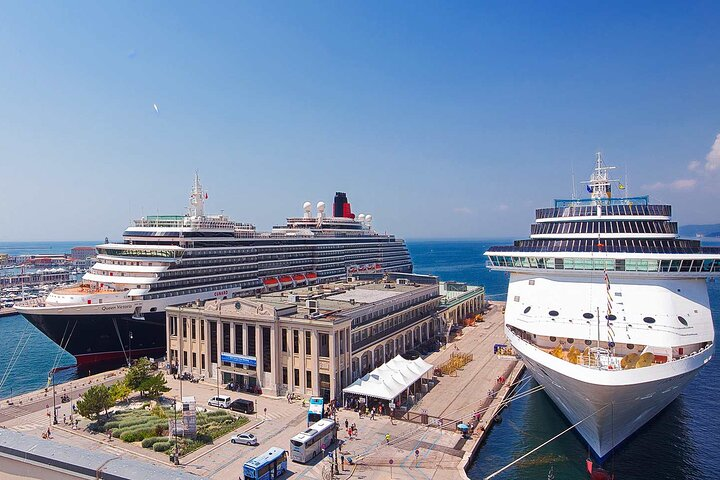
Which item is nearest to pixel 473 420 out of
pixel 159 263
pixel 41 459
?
pixel 41 459

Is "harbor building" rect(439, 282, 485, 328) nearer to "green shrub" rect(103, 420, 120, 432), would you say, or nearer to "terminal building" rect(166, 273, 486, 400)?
"terminal building" rect(166, 273, 486, 400)

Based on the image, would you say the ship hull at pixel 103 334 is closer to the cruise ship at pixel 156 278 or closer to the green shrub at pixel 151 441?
the cruise ship at pixel 156 278

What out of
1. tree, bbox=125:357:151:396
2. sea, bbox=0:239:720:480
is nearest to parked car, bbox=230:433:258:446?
tree, bbox=125:357:151:396

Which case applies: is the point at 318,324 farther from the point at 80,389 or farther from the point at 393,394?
the point at 80,389

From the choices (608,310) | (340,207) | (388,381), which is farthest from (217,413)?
(340,207)

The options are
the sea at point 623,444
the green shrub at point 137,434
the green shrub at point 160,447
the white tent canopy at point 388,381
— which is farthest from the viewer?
the white tent canopy at point 388,381

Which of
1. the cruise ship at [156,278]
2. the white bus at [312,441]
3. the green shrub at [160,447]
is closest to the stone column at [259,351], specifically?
the white bus at [312,441]

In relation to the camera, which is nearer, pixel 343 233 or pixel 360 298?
pixel 360 298
